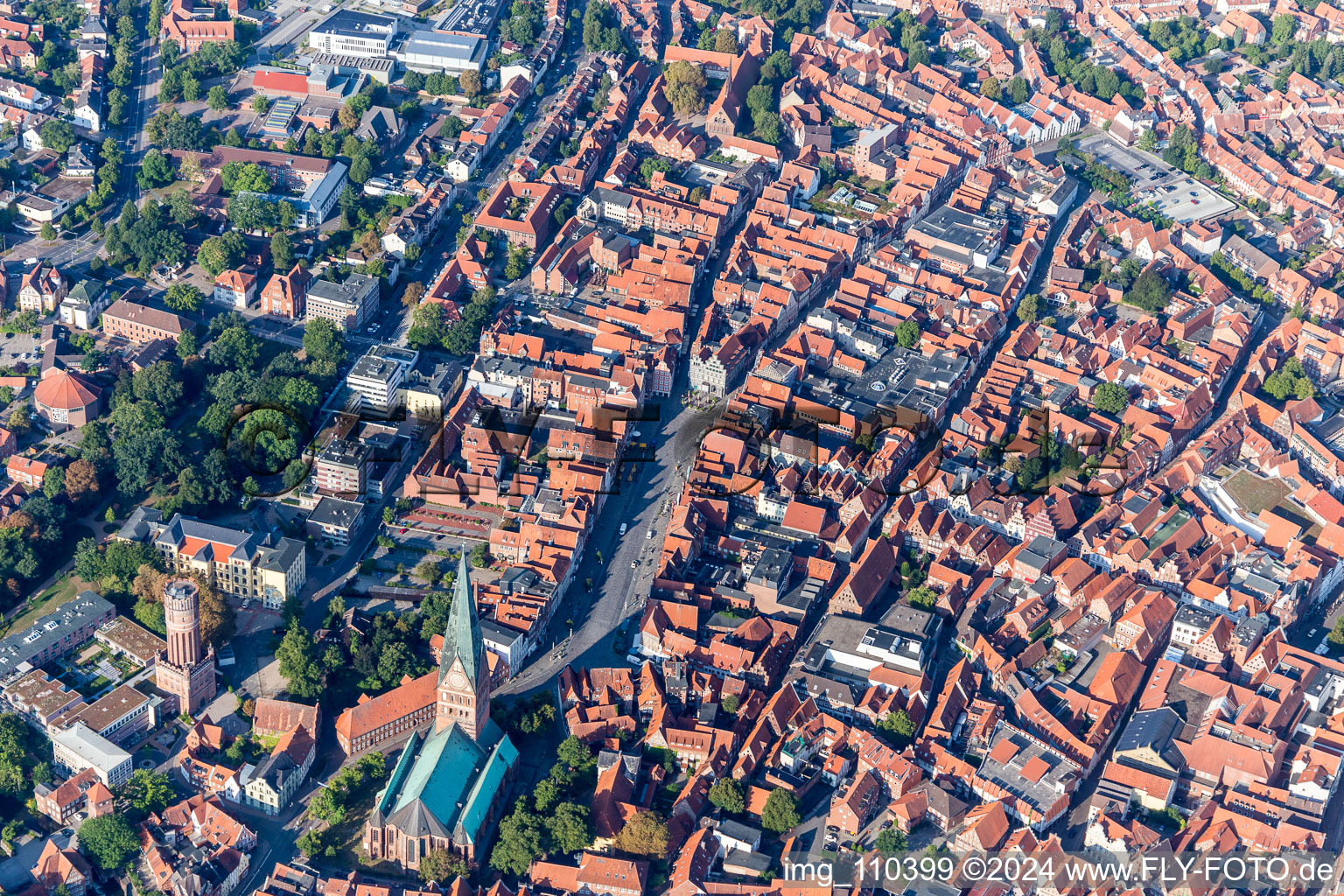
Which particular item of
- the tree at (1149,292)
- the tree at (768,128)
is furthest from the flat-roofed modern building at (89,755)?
the tree at (768,128)

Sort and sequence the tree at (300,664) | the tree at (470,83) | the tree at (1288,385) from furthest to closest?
1. the tree at (470,83)
2. the tree at (1288,385)
3. the tree at (300,664)

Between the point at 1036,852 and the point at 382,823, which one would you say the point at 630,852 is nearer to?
the point at 382,823

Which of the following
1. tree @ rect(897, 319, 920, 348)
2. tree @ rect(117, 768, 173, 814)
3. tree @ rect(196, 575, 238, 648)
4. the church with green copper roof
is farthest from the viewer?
tree @ rect(897, 319, 920, 348)

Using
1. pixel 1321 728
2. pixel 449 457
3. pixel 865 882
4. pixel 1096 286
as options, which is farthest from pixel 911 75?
pixel 865 882

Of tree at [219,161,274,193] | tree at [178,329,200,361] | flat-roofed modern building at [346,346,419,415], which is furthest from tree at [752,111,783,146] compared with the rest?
tree at [178,329,200,361]

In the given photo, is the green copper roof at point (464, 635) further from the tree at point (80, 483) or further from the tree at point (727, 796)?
the tree at point (80, 483)

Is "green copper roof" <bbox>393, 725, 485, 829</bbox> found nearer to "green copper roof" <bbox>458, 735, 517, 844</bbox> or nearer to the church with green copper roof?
the church with green copper roof
